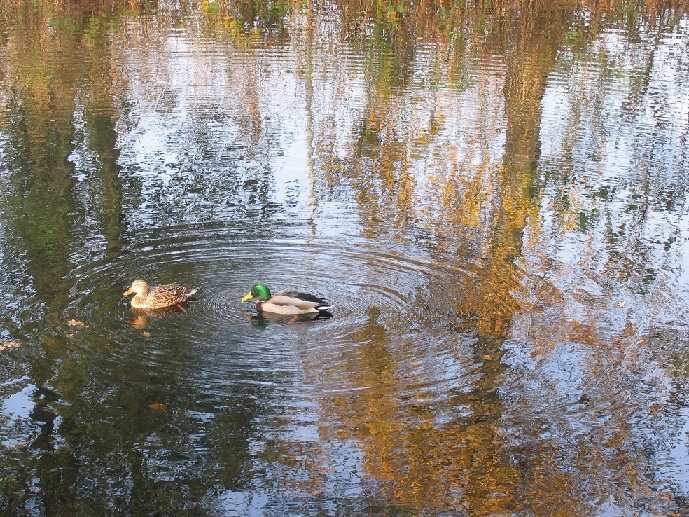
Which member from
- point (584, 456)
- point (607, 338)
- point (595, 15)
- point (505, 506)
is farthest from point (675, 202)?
point (595, 15)

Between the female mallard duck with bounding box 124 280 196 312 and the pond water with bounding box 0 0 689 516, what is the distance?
0.15 meters

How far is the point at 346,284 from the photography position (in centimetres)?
891

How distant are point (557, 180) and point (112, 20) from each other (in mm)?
14394

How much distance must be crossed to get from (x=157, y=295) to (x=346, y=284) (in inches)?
70.3

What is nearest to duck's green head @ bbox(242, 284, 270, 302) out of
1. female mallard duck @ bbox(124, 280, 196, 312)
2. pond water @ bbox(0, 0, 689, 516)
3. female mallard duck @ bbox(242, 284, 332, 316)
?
female mallard duck @ bbox(242, 284, 332, 316)

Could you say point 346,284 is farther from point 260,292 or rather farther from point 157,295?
point 157,295

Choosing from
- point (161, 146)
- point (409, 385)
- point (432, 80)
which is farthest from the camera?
point (432, 80)

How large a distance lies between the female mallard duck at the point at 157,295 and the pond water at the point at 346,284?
0.15 metres

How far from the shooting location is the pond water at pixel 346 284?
19.4ft

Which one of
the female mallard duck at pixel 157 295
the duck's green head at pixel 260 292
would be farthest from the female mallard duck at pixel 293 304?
the female mallard duck at pixel 157 295

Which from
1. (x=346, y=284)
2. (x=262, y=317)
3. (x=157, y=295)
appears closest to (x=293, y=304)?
(x=262, y=317)

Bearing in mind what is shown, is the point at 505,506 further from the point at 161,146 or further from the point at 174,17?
the point at 174,17

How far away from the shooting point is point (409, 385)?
274 inches

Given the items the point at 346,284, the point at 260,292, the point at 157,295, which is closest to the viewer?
Answer: the point at 157,295
